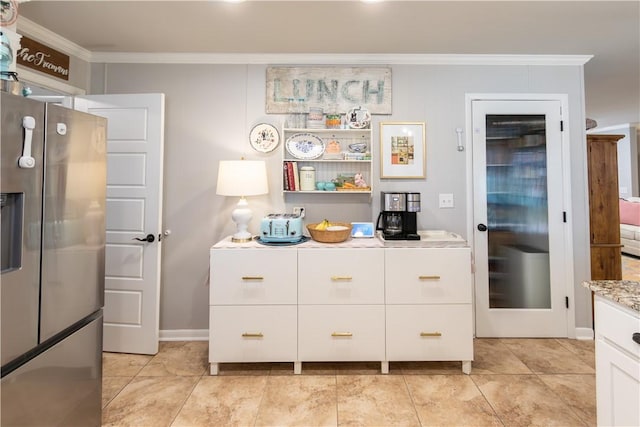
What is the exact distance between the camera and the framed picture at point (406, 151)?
8.83 ft

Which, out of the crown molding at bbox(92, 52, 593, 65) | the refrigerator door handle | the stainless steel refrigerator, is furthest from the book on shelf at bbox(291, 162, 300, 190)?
the refrigerator door handle

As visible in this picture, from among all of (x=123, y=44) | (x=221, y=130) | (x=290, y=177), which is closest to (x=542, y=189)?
(x=290, y=177)

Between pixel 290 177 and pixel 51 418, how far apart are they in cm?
192

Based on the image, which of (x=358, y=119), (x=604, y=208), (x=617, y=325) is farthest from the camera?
(x=604, y=208)

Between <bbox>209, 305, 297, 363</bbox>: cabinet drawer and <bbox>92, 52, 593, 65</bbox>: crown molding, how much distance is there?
6.71 ft

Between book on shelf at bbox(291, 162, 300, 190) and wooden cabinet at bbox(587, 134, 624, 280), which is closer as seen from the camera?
book on shelf at bbox(291, 162, 300, 190)

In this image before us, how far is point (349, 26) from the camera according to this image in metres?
2.25

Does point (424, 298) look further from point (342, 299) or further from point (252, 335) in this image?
point (252, 335)

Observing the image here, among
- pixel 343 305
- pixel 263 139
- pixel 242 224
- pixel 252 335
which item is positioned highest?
pixel 263 139

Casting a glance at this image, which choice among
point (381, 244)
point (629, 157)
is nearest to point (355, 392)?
point (381, 244)

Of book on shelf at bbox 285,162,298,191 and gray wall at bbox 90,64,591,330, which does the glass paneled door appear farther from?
book on shelf at bbox 285,162,298,191

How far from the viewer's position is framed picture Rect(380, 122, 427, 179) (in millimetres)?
2691

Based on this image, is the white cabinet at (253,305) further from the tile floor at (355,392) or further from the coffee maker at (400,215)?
the coffee maker at (400,215)

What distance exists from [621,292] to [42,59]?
12.1 ft
